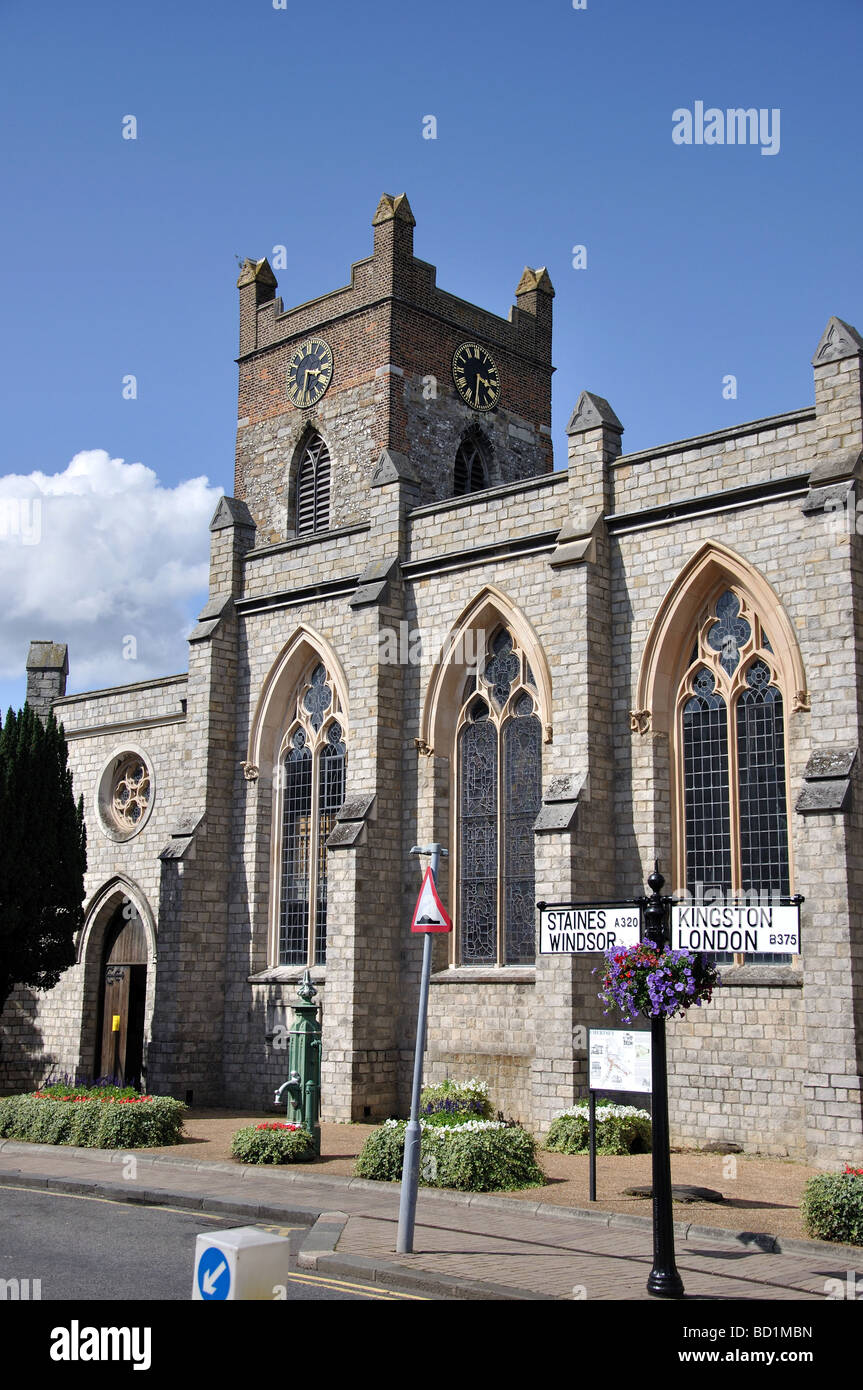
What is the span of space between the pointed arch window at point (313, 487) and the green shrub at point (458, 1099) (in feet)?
47.3

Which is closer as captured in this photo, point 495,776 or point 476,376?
point 495,776

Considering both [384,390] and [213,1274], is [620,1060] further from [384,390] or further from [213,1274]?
[384,390]

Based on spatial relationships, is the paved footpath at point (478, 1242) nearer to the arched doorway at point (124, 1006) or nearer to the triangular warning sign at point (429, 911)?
the triangular warning sign at point (429, 911)

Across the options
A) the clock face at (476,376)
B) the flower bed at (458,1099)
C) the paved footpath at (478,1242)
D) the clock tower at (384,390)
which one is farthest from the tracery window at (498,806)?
the clock face at (476,376)

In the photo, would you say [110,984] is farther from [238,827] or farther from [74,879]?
[238,827]

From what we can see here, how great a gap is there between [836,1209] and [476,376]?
23.3 m

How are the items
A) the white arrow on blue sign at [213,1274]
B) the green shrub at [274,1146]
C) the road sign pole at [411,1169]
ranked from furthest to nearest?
1. the green shrub at [274,1146]
2. the road sign pole at [411,1169]
3. the white arrow on blue sign at [213,1274]

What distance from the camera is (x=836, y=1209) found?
421 inches

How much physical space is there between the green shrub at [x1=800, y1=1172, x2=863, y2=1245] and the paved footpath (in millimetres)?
260

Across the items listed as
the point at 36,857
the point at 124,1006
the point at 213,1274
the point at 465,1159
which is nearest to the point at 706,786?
the point at 465,1159

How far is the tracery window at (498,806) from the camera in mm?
19953

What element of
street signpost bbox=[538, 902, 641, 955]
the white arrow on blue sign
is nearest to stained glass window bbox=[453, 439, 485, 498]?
street signpost bbox=[538, 902, 641, 955]

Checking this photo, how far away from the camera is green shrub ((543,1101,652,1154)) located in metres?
16.2
